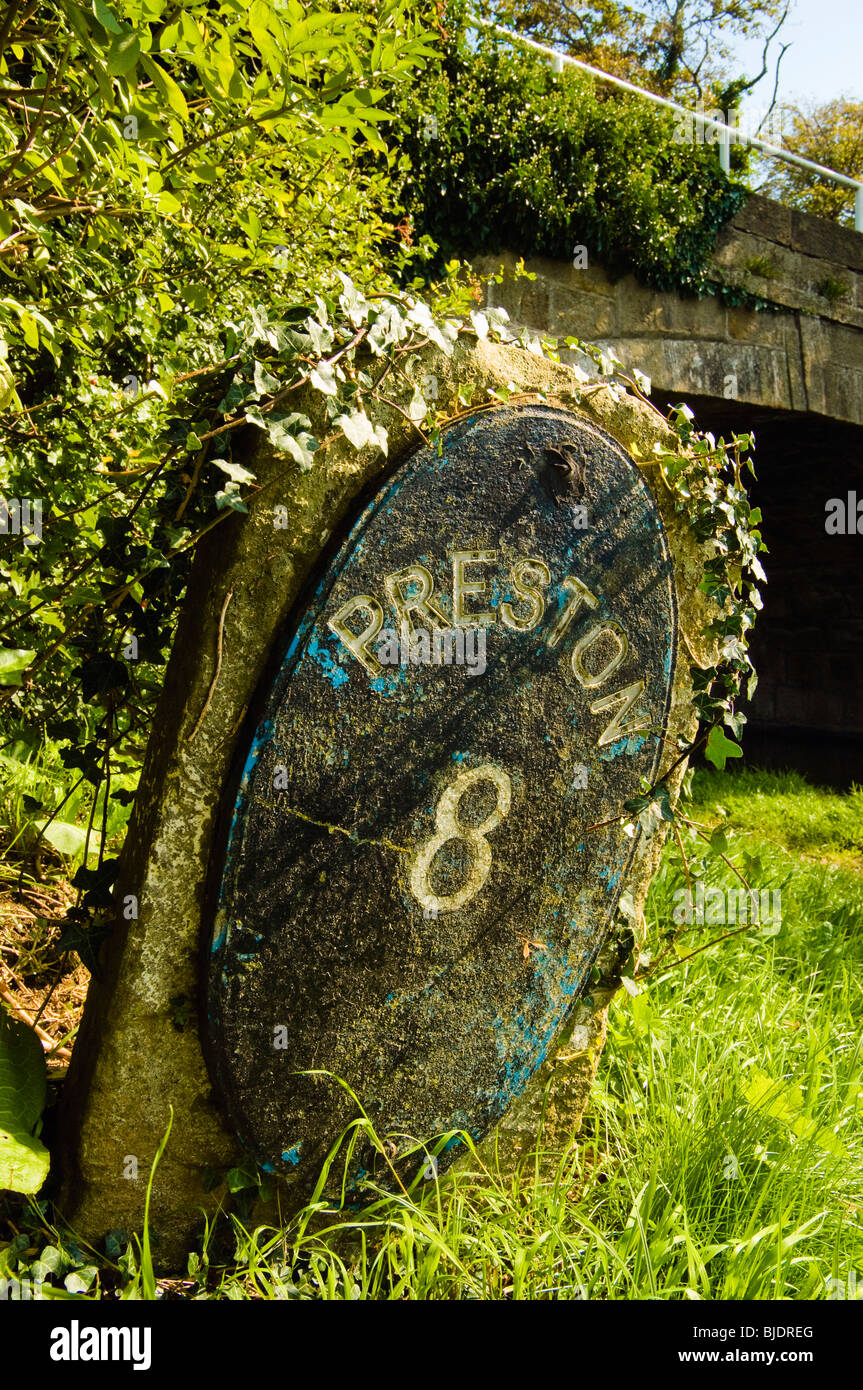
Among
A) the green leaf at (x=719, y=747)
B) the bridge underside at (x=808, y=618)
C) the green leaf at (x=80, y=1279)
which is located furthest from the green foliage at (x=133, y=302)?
the bridge underside at (x=808, y=618)

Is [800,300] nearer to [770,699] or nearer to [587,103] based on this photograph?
[587,103]

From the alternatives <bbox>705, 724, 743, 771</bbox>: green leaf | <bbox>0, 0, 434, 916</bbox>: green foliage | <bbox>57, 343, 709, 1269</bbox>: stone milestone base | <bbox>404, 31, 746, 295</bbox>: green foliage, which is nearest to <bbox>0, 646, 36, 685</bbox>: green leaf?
<bbox>0, 0, 434, 916</bbox>: green foliage

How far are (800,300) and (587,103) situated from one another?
80.5 inches

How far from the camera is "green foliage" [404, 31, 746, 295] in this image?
3.97 meters

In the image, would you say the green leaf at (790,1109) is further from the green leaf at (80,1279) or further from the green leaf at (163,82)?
the green leaf at (163,82)

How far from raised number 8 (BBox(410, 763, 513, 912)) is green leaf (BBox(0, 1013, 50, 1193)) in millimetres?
632

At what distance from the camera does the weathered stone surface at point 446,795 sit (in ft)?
4.50

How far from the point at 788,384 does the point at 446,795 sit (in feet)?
17.1

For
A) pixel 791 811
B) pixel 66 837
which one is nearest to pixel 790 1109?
pixel 66 837

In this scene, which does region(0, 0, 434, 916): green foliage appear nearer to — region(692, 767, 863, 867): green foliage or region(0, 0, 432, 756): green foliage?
region(0, 0, 432, 756): green foliage

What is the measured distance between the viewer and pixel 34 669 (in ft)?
5.19

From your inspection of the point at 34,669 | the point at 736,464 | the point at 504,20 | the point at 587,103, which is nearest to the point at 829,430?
the point at 587,103

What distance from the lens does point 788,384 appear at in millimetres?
5758

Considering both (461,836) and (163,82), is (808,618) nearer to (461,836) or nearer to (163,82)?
(461,836)
